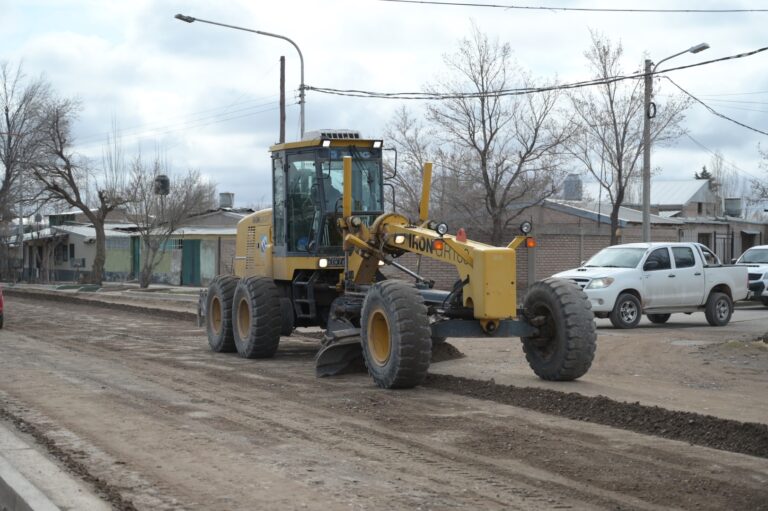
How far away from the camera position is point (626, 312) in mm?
21078

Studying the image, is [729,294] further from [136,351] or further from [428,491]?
[428,491]

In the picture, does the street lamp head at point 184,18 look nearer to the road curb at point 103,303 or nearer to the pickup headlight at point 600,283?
the road curb at point 103,303

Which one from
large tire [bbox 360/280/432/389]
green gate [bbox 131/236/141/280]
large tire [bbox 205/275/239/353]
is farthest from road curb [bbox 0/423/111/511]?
green gate [bbox 131/236/141/280]

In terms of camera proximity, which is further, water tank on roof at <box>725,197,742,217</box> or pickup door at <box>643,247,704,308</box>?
water tank on roof at <box>725,197,742,217</box>

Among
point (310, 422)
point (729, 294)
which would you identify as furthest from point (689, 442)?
point (729, 294)

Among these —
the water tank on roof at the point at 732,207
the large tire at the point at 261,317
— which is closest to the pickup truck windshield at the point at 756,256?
the large tire at the point at 261,317

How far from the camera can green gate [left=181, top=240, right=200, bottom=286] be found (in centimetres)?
4691

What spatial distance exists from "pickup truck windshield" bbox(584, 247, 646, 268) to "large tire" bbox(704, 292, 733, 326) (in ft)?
6.61

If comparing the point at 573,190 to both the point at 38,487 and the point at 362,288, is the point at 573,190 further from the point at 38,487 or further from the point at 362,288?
the point at 38,487

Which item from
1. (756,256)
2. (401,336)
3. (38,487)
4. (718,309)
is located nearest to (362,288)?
(401,336)

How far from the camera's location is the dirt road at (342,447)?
694cm

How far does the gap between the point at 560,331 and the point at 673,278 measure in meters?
10.5

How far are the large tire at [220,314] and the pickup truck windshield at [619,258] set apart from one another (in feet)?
28.7

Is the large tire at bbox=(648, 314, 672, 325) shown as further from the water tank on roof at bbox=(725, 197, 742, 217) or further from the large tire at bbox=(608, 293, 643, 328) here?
the water tank on roof at bbox=(725, 197, 742, 217)
